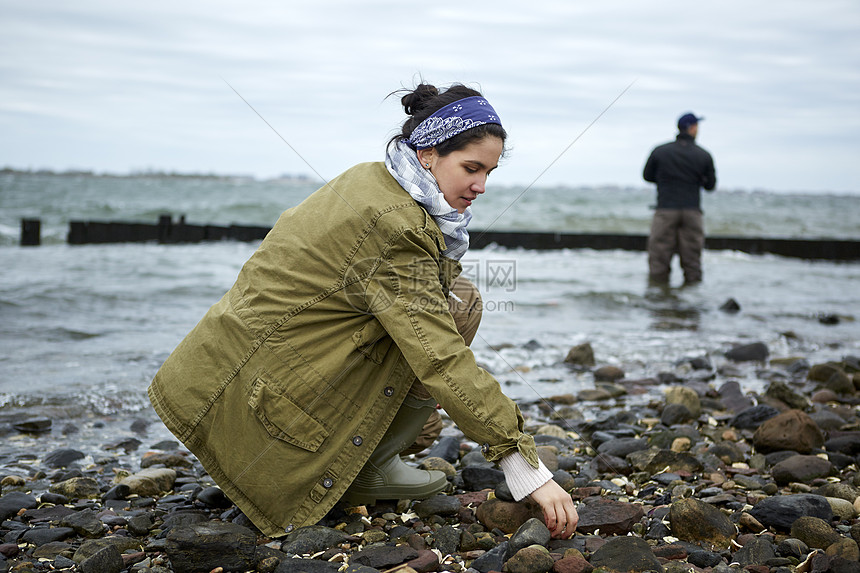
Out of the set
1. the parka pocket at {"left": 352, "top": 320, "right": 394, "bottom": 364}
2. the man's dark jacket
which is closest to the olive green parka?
the parka pocket at {"left": 352, "top": 320, "right": 394, "bottom": 364}

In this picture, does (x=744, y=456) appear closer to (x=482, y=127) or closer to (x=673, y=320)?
(x=482, y=127)

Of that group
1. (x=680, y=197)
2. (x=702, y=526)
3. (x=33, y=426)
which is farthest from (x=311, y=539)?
(x=680, y=197)

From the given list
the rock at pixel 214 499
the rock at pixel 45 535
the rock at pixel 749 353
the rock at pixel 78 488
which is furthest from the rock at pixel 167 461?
the rock at pixel 749 353

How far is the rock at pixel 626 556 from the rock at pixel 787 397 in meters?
2.35

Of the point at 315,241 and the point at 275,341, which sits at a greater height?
the point at 315,241

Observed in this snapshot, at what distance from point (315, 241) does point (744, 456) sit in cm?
221

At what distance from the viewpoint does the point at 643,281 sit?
32.7ft

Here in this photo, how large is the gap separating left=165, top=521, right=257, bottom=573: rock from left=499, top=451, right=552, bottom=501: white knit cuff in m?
0.82

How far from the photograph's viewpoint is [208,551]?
7.04ft

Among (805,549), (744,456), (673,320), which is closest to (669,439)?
(744,456)

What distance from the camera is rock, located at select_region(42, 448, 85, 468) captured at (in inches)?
124

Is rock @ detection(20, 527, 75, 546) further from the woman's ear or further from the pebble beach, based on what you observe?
the woman's ear

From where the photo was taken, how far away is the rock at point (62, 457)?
314 centimetres

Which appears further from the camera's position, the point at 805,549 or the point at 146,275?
the point at 146,275
